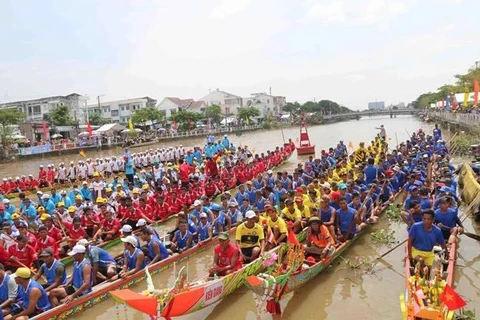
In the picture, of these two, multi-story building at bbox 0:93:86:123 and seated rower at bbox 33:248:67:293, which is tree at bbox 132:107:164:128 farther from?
seated rower at bbox 33:248:67:293

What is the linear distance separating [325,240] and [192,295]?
3129 millimetres

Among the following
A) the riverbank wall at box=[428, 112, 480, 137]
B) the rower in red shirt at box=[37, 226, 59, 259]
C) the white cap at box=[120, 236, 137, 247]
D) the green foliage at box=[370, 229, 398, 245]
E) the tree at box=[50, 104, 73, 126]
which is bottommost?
the green foliage at box=[370, 229, 398, 245]

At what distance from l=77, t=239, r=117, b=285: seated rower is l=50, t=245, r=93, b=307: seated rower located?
298 mm

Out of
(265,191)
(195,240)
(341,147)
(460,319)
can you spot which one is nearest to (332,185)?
(265,191)

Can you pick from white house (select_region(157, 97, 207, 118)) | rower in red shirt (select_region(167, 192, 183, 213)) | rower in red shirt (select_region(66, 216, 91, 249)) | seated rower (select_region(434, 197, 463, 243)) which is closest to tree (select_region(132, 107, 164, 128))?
white house (select_region(157, 97, 207, 118))

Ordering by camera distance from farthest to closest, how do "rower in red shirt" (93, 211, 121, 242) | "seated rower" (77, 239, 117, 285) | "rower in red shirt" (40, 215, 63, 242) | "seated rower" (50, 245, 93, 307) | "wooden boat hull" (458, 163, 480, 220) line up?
"wooden boat hull" (458, 163, 480, 220) → "rower in red shirt" (93, 211, 121, 242) → "rower in red shirt" (40, 215, 63, 242) → "seated rower" (77, 239, 117, 285) → "seated rower" (50, 245, 93, 307)

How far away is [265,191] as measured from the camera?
12055 millimetres

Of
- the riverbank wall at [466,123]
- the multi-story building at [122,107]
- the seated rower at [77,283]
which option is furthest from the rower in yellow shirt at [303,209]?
the multi-story building at [122,107]

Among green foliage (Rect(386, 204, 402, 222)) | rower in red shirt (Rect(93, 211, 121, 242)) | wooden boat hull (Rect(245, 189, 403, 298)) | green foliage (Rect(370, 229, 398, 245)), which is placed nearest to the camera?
wooden boat hull (Rect(245, 189, 403, 298))

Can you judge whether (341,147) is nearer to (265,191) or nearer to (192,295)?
(265,191)

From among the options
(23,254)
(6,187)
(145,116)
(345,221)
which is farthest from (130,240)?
(145,116)

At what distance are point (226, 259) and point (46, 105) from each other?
65.5m

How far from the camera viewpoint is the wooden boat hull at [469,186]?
1150 cm

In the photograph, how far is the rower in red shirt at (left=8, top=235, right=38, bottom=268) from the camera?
856cm
